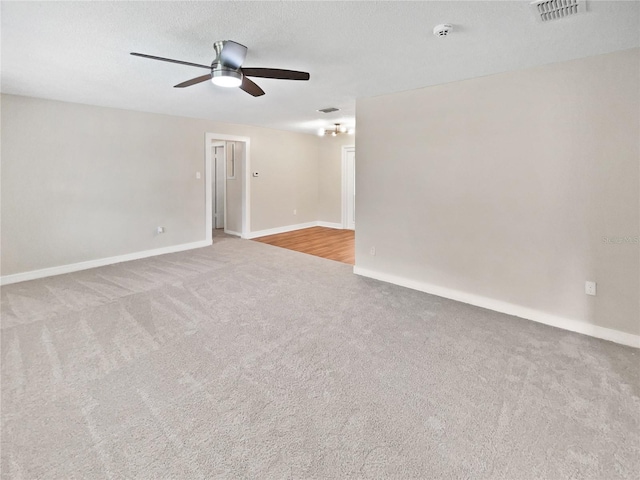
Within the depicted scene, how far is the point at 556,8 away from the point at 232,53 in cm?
211

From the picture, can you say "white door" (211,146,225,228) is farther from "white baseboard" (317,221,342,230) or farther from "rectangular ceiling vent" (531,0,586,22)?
"rectangular ceiling vent" (531,0,586,22)

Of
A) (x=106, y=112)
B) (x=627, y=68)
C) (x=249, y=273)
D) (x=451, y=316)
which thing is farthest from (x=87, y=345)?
(x=627, y=68)

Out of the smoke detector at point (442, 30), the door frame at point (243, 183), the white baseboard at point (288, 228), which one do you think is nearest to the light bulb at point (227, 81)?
the smoke detector at point (442, 30)

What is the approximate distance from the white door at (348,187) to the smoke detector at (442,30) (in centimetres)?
543

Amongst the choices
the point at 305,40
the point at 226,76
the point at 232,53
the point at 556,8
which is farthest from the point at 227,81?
the point at 556,8

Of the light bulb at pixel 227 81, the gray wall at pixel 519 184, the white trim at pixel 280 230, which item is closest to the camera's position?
the light bulb at pixel 227 81

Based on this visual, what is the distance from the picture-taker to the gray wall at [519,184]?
2621 mm

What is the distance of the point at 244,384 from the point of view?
2111 mm

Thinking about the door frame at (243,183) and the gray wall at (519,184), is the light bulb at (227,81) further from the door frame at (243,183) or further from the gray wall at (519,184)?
the door frame at (243,183)

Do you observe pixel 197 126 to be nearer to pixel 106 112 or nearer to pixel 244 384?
pixel 106 112

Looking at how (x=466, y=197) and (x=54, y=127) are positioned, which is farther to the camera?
(x=54, y=127)

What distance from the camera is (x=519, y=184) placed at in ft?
10.1

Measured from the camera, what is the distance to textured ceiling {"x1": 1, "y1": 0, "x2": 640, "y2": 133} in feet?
6.54

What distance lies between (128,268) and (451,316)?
14.4 feet
